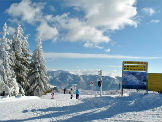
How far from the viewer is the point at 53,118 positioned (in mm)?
16297

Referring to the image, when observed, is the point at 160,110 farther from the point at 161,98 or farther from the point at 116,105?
the point at 116,105

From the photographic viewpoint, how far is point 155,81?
32625 mm

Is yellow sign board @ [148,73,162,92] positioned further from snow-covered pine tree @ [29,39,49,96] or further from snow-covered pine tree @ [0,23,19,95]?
snow-covered pine tree @ [0,23,19,95]

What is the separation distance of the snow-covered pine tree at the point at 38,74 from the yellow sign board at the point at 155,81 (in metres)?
18.4

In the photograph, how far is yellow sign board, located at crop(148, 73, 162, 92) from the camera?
3189cm

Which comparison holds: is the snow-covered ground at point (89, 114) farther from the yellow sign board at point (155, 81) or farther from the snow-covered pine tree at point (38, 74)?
the snow-covered pine tree at point (38, 74)

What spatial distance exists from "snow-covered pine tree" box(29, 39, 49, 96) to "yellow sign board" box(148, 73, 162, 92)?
18.4 meters

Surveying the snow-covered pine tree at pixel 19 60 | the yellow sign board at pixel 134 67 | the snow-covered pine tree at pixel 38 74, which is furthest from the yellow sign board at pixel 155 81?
the snow-covered pine tree at pixel 19 60

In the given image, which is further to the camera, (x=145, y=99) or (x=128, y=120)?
(x=145, y=99)

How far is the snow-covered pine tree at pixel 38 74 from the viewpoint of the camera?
37.6 m

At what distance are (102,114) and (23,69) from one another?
22.9m

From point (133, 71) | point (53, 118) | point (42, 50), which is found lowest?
point (53, 118)

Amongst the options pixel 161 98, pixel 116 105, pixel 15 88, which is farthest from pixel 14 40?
pixel 161 98

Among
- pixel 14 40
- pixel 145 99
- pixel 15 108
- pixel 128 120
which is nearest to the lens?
pixel 128 120
